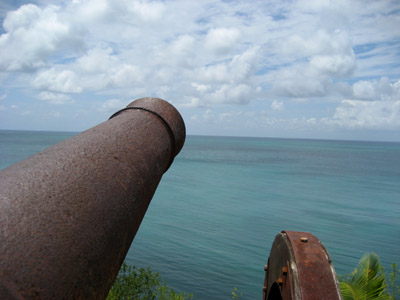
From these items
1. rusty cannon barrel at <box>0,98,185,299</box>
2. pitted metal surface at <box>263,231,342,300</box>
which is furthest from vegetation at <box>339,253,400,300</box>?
rusty cannon barrel at <box>0,98,185,299</box>

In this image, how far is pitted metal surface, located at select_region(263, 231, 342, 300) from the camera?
2.82 metres

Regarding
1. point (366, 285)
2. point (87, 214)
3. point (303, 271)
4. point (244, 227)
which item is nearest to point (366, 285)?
point (366, 285)

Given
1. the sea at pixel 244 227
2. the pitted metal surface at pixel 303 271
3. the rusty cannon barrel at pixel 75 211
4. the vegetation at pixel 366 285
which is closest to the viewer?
the rusty cannon barrel at pixel 75 211

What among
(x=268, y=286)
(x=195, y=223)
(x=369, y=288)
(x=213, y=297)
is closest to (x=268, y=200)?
(x=195, y=223)

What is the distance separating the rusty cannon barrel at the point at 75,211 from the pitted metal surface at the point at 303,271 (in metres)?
1.23

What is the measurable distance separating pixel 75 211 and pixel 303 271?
185cm

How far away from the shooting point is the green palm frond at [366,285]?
5.91 meters

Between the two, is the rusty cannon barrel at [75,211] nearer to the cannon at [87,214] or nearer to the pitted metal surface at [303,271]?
the cannon at [87,214]

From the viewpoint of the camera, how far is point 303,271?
115 inches

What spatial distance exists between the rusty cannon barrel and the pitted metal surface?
1234mm

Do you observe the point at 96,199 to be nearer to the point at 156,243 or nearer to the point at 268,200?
the point at 156,243

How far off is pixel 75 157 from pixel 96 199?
322 millimetres

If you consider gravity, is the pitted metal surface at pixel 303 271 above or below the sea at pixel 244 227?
above

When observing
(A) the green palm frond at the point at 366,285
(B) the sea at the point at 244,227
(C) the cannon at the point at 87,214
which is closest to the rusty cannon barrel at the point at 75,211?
(C) the cannon at the point at 87,214
